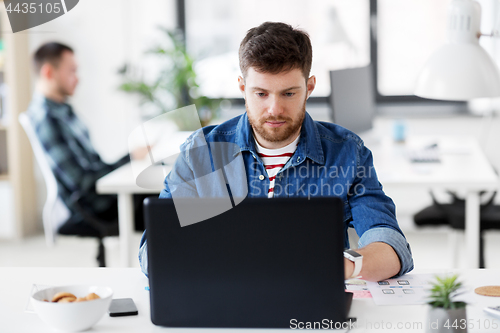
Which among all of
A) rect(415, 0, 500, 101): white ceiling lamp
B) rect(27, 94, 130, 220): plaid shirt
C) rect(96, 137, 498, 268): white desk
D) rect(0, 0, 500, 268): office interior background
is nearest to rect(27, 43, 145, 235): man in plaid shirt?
rect(27, 94, 130, 220): plaid shirt

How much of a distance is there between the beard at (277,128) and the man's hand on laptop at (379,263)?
1.33ft

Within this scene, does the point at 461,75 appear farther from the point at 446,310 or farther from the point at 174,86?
the point at 174,86

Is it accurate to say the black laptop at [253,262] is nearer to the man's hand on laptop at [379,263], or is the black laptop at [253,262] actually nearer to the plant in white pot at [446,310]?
the plant in white pot at [446,310]

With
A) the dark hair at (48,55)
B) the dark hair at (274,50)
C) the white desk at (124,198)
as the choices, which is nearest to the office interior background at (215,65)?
the dark hair at (48,55)

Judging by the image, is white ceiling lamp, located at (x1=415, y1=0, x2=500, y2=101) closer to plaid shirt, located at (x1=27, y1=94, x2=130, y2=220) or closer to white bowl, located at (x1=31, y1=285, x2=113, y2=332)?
white bowl, located at (x1=31, y1=285, x2=113, y2=332)

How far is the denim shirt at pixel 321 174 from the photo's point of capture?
5.25 feet

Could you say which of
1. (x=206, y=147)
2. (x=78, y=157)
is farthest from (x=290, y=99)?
(x=78, y=157)

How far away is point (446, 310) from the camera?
3.41 ft

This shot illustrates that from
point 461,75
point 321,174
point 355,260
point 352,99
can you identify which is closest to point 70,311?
point 355,260

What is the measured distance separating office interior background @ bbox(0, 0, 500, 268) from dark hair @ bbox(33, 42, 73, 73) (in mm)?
728

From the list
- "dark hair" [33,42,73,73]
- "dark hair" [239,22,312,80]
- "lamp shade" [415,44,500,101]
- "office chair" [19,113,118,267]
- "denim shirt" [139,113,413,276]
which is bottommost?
"office chair" [19,113,118,267]

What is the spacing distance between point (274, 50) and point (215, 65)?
2701 millimetres

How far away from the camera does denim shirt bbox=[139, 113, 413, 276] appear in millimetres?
1602

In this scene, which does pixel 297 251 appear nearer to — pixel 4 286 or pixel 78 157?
pixel 4 286
